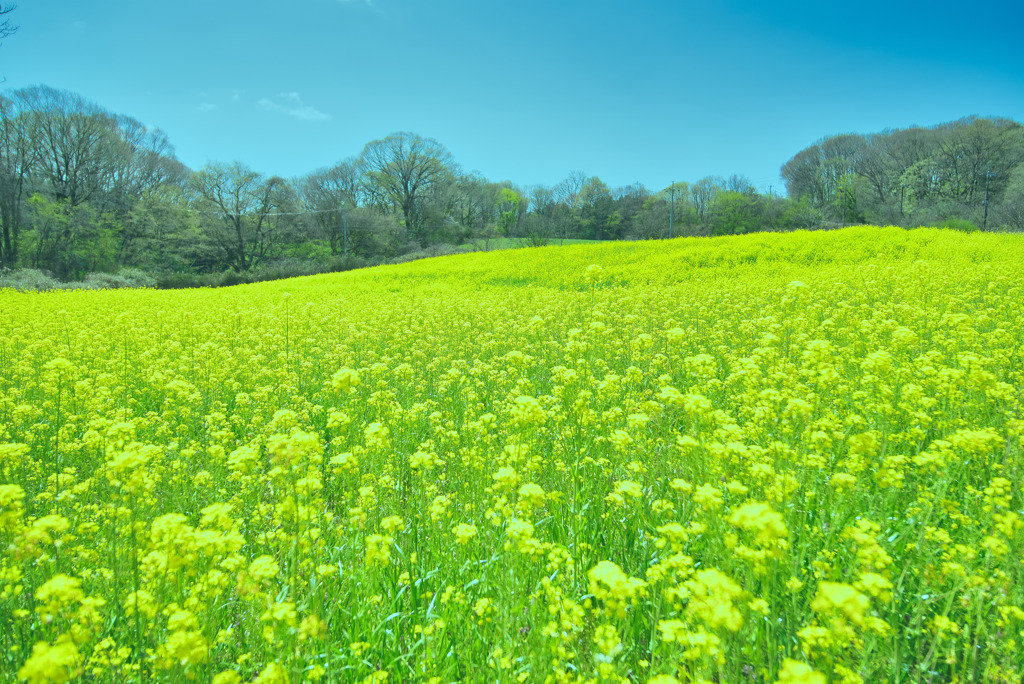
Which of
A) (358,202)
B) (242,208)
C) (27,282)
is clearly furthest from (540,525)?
(358,202)

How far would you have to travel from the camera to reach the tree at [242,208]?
4184 centimetres

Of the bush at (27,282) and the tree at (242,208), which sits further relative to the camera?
the tree at (242,208)

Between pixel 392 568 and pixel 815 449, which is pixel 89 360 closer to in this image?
pixel 392 568

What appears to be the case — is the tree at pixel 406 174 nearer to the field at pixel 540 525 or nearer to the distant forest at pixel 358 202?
the distant forest at pixel 358 202

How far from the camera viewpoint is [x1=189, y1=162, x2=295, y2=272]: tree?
137 feet

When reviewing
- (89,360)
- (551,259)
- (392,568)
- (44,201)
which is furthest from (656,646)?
(44,201)

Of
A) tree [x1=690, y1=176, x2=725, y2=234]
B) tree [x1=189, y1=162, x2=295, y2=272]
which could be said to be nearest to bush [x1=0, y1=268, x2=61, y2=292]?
tree [x1=189, y1=162, x2=295, y2=272]

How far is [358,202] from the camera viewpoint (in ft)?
178

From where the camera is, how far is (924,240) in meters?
17.3

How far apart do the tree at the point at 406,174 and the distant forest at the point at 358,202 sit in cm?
15

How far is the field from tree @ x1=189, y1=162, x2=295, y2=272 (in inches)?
1686

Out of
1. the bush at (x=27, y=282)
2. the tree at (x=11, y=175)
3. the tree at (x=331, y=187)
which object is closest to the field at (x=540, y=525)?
the bush at (x=27, y=282)

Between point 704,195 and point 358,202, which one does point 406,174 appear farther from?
point 704,195

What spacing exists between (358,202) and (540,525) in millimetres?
57800
